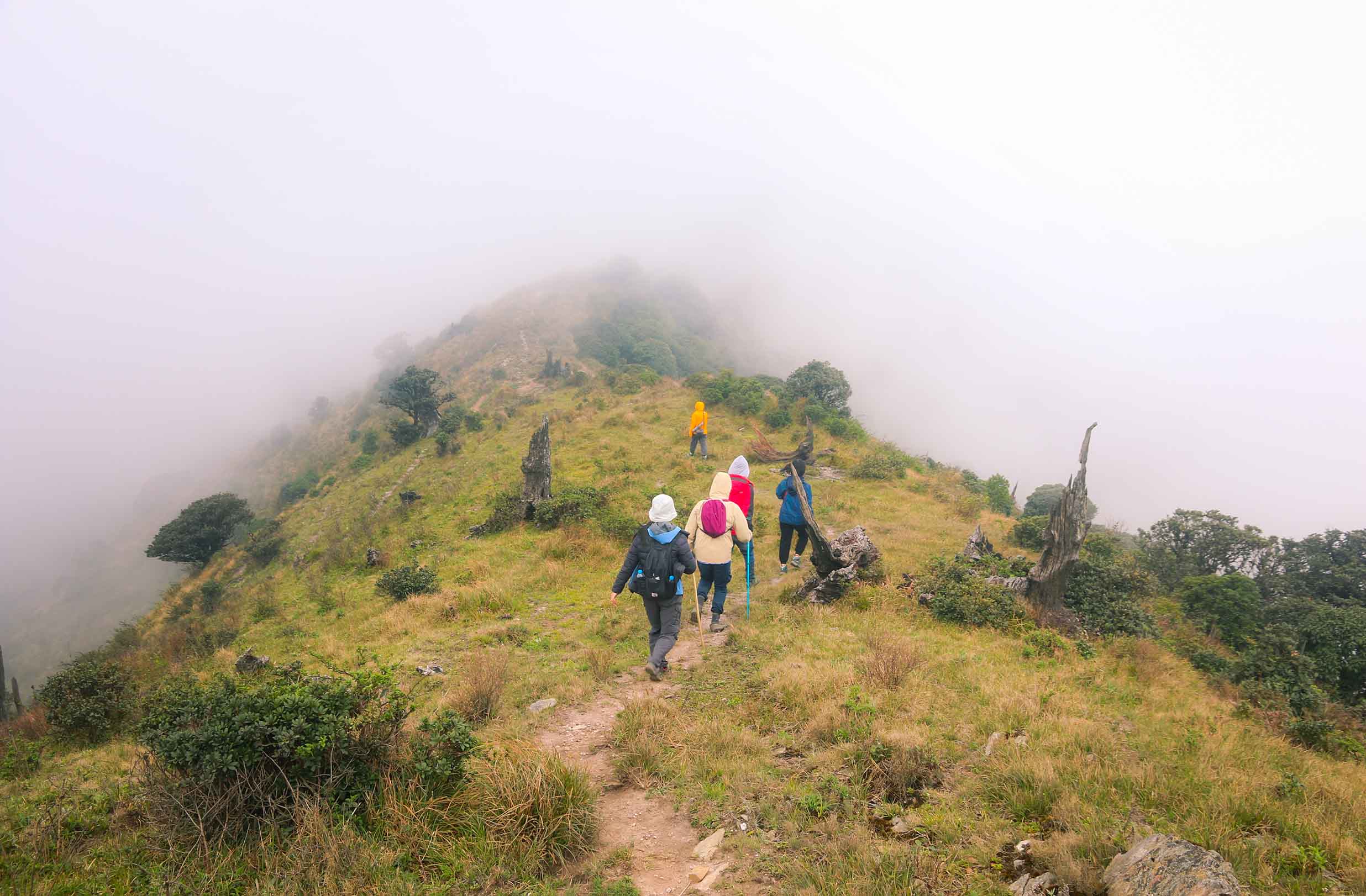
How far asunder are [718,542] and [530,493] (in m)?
10.0

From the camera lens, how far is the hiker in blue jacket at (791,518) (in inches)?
444

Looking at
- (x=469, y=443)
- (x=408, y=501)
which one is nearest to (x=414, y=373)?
(x=469, y=443)

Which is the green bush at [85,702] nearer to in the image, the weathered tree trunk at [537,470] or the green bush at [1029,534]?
the weathered tree trunk at [537,470]

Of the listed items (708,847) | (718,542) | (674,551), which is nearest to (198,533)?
(718,542)

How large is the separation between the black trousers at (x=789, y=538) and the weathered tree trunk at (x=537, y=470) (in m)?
8.27

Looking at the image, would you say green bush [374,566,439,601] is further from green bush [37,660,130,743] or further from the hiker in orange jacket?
the hiker in orange jacket

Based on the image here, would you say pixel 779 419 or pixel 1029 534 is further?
pixel 779 419

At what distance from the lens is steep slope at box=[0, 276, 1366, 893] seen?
157 inches

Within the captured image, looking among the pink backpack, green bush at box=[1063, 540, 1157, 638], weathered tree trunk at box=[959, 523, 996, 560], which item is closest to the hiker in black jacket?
the pink backpack

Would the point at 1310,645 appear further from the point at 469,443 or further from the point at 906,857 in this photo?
the point at 469,443

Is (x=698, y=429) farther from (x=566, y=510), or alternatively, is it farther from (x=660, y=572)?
(x=660, y=572)

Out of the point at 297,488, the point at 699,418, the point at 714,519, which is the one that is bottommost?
the point at 297,488

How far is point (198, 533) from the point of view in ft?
106

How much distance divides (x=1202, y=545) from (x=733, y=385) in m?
21.0
